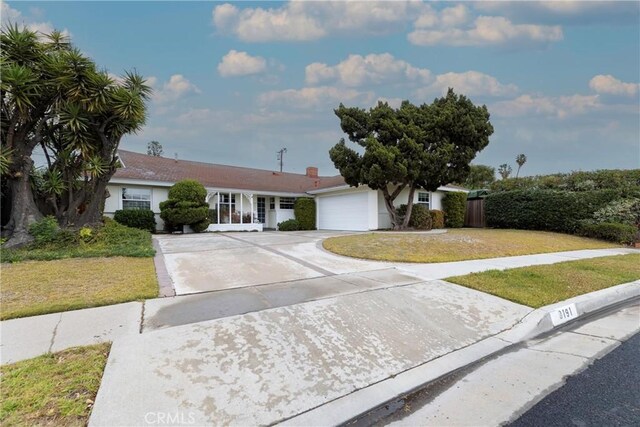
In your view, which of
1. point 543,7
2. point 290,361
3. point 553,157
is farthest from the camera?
point 553,157

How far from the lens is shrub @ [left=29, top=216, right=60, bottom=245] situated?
8.93 meters

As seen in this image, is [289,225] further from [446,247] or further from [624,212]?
[624,212]

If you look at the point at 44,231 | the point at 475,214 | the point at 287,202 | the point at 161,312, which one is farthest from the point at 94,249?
the point at 475,214

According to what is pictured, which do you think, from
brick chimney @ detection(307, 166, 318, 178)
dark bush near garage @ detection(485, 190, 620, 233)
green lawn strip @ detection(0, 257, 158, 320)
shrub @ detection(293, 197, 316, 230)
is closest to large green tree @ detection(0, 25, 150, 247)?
green lawn strip @ detection(0, 257, 158, 320)

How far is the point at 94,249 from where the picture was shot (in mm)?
8859

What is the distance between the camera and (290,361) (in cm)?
305

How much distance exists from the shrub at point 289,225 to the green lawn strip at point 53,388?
17.1 meters

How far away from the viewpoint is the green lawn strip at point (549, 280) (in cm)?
527

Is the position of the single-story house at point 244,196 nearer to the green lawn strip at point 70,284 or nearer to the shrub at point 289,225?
the shrub at point 289,225

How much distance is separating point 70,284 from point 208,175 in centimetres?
1687

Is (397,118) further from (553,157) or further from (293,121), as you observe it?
(553,157)

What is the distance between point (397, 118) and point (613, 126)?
405 inches

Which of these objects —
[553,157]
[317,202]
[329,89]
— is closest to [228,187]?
[317,202]

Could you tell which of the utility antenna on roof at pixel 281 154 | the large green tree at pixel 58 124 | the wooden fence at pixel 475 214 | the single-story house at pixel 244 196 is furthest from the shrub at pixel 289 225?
the utility antenna on roof at pixel 281 154
